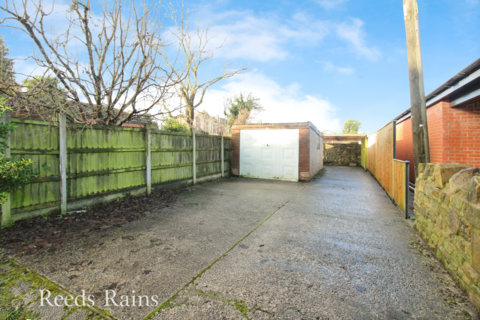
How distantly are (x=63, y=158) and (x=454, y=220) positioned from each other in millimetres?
5832

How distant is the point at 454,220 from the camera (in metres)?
2.40

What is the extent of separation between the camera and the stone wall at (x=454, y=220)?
78.3 inches

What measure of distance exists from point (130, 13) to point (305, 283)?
19.7 ft

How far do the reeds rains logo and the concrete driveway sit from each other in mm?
36

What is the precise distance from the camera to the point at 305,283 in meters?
2.30

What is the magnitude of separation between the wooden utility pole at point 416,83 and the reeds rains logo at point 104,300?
16.7 feet

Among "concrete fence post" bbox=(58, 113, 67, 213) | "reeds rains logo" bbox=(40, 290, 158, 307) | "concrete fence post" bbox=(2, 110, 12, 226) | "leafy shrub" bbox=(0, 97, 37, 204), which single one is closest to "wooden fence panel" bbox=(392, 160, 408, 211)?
"reeds rains logo" bbox=(40, 290, 158, 307)

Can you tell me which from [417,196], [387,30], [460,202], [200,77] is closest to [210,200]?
[417,196]

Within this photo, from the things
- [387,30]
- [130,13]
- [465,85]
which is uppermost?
[387,30]

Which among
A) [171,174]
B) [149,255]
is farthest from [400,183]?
[171,174]

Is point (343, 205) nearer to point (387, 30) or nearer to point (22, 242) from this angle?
point (22, 242)

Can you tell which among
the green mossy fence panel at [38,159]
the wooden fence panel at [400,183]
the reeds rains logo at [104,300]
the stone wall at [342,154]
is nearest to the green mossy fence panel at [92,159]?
the green mossy fence panel at [38,159]

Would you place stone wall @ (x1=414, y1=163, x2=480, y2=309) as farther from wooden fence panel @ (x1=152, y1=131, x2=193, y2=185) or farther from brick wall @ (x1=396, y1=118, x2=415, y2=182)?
wooden fence panel @ (x1=152, y1=131, x2=193, y2=185)

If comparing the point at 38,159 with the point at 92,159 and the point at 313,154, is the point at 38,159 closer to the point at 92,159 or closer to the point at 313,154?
the point at 92,159
